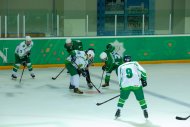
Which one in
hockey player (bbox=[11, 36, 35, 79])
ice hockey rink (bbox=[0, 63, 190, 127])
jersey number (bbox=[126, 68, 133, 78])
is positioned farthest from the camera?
hockey player (bbox=[11, 36, 35, 79])

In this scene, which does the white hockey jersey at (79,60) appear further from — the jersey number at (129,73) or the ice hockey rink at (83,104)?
the jersey number at (129,73)

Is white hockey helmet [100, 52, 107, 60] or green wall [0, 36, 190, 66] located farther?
green wall [0, 36, 190, 66]

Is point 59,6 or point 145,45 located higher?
point 59,6

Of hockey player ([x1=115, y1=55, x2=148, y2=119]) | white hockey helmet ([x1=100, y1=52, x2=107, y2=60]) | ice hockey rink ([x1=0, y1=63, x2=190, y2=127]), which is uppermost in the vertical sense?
white hockey helmet ([x1=100, y1=52, x2=107, y2=60])

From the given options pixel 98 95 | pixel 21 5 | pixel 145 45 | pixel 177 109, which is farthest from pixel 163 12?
pixel 177 109

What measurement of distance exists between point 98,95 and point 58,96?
799mm

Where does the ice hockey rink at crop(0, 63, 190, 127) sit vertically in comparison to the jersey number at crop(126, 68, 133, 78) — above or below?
below

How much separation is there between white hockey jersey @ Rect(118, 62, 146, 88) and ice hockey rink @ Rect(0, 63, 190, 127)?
1.96ft

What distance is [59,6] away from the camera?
18.4 metres

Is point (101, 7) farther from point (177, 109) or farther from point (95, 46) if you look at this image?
point (177, 109)

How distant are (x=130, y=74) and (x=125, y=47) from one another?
8.20 metres

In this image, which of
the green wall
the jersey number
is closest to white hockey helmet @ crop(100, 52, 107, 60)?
the jersey number

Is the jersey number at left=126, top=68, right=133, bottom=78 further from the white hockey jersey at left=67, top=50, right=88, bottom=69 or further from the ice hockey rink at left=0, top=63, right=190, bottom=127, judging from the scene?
the white hockey jersey at left=67, top=50, right=88, bottom=69

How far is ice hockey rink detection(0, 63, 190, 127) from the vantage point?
771 centimetres
